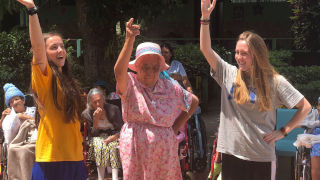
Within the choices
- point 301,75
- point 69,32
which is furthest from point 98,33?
point 69,32

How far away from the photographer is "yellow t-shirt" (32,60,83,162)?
12.1 feet

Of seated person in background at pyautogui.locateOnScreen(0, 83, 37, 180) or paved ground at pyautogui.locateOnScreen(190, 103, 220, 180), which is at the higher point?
seated person in background at pyautogui.locateOnScreen(0, 83, 37, 180)

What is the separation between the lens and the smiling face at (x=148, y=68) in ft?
13.0

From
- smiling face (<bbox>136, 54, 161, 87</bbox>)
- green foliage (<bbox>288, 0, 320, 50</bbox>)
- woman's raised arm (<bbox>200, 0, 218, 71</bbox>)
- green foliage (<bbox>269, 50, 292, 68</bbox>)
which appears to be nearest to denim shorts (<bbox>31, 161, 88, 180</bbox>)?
smiling face (<bbox>136, 54, 161, 87</bbox>)

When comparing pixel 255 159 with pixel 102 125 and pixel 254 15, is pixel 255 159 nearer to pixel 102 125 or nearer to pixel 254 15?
pixel 102 125

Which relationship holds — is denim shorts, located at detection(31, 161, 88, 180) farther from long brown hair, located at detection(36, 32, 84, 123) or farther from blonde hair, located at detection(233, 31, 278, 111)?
blonde hair, located at detection(233, 31, 278, 111)

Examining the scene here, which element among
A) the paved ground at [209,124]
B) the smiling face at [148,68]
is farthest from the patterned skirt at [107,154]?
the smiling face at [148,68]

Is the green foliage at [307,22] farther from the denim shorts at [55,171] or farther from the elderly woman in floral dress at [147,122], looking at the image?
the denim shorts at [55,171]

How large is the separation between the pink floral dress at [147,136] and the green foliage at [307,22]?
265 inches

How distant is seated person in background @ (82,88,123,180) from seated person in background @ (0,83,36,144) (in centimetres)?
75

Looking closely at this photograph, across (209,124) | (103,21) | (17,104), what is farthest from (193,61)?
(17,104)

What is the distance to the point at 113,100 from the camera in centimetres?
747

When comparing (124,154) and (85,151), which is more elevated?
(124,154)

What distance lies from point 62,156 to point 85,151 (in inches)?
124
